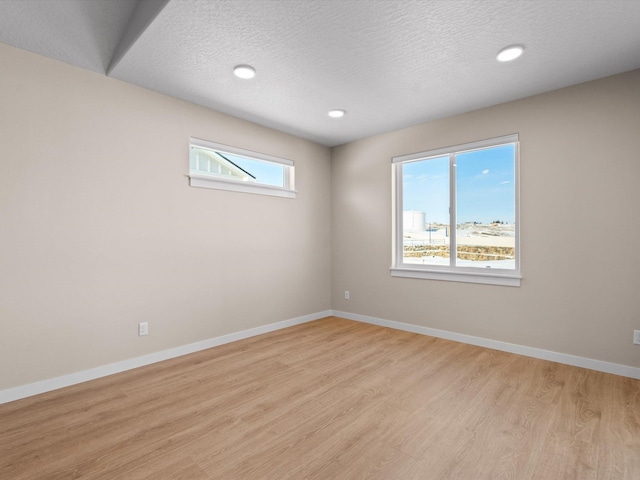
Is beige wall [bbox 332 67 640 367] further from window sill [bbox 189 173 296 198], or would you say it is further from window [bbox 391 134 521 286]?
window sill [bbox 189 173 296 198]

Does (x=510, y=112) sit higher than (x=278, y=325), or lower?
higher

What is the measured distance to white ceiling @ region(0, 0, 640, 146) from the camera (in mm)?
1955

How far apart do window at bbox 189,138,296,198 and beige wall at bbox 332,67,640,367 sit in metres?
1.77

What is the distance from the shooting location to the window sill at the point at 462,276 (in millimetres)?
3230

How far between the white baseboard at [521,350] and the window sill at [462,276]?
0.61m

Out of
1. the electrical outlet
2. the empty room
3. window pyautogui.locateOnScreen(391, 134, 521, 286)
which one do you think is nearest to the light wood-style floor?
the empty room

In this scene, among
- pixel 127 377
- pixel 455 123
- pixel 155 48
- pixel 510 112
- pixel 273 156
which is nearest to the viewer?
pixel 155 48

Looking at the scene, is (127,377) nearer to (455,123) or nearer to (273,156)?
(273,156)

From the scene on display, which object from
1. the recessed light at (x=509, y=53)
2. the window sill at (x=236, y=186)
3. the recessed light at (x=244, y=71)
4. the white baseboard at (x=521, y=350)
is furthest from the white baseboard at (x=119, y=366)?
the recessed light at (x=509, y=53)

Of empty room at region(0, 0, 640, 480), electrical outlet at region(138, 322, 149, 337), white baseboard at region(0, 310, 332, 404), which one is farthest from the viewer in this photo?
electrical outlet at region(138, 322, 149, 337)

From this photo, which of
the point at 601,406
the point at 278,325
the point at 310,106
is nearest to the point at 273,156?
the point at 310,106

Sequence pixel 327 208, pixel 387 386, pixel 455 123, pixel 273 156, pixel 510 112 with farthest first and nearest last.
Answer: pixel 327 208 < pixel 273 156 < pixel 455 123 < pixel 510 112 < pixel 387 386

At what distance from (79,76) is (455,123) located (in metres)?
3.67

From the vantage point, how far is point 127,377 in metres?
2.66
